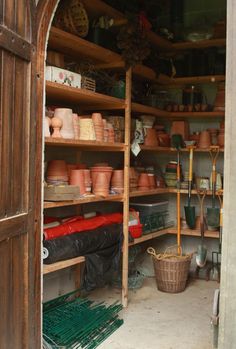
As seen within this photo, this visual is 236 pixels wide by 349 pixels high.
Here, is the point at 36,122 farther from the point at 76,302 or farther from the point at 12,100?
the point at 76,302

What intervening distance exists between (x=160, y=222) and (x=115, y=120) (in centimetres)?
153

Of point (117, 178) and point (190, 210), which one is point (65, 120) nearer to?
point (117, 178)

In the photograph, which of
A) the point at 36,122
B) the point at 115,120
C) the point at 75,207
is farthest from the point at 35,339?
the point at 115,120

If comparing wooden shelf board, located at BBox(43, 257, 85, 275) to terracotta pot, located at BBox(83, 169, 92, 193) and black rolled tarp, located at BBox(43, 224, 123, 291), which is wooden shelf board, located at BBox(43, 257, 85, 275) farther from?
terracotta pot, located at BBox(83, 169, 92, 193)

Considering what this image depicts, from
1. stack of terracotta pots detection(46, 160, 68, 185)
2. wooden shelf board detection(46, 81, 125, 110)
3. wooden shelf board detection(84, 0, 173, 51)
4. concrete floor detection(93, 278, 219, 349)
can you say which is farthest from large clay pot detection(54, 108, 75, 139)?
concrete floor detection(93, 278, 219, 349)

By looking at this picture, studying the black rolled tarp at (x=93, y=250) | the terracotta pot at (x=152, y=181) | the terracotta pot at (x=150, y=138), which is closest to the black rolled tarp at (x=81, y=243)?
the black rolled tarp at (x=93, y=250)

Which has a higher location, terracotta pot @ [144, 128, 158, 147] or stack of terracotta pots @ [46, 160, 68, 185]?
terracotta pot @ [144, 128, 158, 147]

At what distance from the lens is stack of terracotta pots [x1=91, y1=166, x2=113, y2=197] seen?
375 cm

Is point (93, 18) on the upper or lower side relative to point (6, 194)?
upper

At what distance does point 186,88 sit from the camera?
206 inches

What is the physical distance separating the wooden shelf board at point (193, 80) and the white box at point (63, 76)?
1917 mm

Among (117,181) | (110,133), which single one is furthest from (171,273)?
(110,133)

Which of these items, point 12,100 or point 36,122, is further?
point 36,122

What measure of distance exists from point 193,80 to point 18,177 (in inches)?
138
